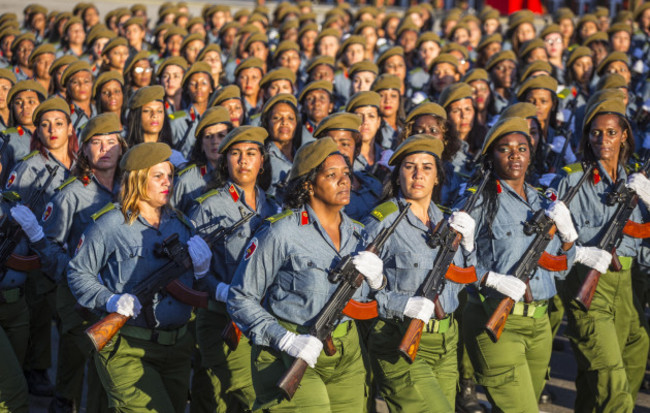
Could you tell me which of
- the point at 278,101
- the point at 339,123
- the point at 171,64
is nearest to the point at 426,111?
the point at 339,123

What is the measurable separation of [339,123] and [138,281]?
2425mm

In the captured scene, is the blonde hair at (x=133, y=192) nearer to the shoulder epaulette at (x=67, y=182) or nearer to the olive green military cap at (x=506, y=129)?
the shoulder epaulette at (x=67, y=182)

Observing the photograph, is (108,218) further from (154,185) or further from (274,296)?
(274,296)

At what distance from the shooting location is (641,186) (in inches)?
269

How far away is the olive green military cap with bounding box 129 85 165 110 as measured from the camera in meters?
8.38

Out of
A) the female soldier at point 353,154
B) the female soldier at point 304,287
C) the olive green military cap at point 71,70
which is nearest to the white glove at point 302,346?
the female soldier at point 304,287

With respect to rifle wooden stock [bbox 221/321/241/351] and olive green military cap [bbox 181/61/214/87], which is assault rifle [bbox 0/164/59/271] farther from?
olive green military cap [bbox 181/61/214/87]

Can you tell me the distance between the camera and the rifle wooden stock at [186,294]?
5.76m

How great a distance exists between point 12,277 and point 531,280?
12.2 feet

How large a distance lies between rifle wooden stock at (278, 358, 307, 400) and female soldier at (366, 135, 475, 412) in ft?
2.98

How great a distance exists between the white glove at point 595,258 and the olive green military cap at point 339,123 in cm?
205

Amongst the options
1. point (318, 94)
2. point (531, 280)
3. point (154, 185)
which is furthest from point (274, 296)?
point (318, 94)

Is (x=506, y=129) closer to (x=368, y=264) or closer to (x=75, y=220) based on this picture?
(x=368, y=264)

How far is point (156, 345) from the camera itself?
5734mm
